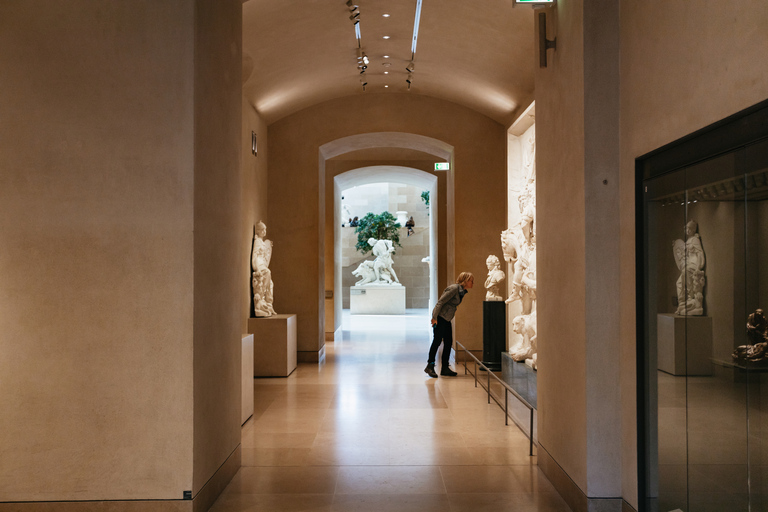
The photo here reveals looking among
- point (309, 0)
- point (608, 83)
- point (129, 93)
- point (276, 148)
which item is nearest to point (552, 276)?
point (608, 83)

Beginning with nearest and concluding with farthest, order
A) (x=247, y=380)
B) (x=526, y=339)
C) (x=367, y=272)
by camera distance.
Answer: (x=247, y=380) < (x=526, y=339) < (x=367, y=272)

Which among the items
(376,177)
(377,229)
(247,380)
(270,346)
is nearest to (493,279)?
(270,346)

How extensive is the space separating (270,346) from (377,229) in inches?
740

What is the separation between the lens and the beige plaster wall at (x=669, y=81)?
8.68 ft

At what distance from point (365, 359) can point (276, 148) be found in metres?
4.59

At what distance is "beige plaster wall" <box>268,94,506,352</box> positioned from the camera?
11.6m

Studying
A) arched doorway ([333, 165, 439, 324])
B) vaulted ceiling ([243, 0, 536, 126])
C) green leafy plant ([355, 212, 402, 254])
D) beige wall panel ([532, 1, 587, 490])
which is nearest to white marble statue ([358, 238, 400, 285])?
green leafy plant ([355, 212, 402, 254])

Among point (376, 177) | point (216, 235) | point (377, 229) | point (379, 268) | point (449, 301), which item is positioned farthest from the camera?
point (377, 229)

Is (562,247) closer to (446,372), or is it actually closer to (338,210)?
(446,372)

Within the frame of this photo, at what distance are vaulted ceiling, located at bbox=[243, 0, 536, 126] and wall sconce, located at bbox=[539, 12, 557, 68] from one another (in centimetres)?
235

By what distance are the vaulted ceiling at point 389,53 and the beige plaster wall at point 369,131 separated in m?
0.27

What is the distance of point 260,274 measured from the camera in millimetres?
10047

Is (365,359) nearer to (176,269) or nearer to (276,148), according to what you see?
(276,148)

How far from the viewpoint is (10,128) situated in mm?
3947
